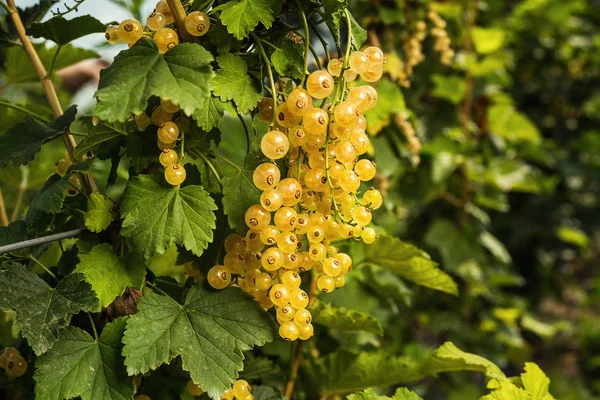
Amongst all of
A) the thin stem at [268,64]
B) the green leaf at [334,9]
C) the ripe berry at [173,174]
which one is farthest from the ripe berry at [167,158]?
the green leaf at [334,9]

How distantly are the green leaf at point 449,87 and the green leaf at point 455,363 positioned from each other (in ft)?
3.82

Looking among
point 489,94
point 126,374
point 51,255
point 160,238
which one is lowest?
point 489,94

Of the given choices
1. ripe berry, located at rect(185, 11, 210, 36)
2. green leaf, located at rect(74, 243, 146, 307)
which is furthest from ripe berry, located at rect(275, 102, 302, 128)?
green leaf, located at rect(74, 243, 146, 307)

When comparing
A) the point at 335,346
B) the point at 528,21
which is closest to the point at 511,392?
the point at 335,346

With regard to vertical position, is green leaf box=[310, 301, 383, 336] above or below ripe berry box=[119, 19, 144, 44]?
below

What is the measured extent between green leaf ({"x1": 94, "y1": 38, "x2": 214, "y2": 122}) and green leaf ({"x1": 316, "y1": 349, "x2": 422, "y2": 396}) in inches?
19.3

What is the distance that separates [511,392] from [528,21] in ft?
7.99

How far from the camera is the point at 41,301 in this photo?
61 cm

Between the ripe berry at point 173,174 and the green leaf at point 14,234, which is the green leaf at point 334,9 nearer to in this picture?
the ripe berry at point 173,174

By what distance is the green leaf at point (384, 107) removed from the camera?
1.16m

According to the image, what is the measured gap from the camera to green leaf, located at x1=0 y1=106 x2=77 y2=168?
0.67 m

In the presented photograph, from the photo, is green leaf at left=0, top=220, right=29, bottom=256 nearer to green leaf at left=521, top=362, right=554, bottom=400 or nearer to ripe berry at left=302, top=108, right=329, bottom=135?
ripe berry at left=302, top=108, right=329, bottom=135

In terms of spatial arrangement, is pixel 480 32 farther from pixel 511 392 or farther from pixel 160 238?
pixel 160 238

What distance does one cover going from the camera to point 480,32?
1.92 metres
